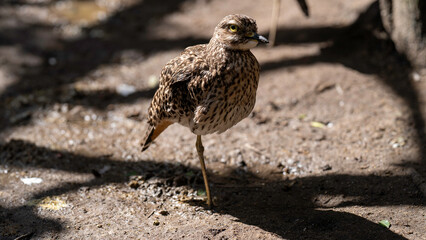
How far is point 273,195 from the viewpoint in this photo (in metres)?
3.86

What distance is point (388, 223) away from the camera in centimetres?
328

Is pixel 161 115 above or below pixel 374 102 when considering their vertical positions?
above

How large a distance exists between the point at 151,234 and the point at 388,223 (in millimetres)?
1591

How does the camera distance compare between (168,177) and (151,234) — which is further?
(168,177)

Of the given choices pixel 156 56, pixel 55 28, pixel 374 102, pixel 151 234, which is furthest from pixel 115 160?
pixel 55 28

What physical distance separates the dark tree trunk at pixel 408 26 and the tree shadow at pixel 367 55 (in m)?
0.12

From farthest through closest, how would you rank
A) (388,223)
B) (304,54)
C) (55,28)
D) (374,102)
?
(55,28), (304,54), (374,102), (388,223)

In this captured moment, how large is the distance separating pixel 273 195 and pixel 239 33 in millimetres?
1309

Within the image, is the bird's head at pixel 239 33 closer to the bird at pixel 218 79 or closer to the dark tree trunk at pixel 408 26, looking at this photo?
the bird at pixel 218 79

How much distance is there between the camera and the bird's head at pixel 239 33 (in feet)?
11.0

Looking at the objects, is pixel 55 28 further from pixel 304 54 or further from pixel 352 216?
pixel 352 216

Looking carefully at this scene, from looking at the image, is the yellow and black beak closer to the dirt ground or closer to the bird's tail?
the bird's tail

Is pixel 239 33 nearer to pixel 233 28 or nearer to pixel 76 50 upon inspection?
pixel 233 28

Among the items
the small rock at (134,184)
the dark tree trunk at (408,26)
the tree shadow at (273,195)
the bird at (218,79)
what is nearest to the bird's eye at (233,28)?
the bird at (218,79)
